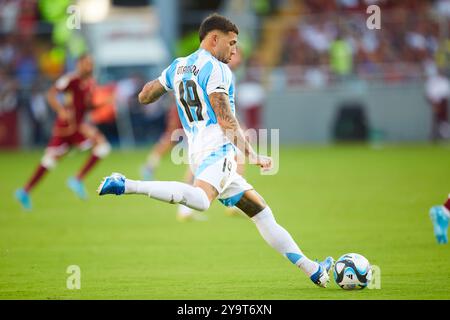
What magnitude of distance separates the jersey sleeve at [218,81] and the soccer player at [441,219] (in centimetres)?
387

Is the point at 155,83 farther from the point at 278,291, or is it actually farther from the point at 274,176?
the point at 274,176

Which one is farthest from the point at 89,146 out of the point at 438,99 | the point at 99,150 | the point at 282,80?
the point at 438,99

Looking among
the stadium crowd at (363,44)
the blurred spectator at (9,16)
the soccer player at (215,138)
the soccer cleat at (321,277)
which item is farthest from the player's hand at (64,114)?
the blurred spectator at (9,16)

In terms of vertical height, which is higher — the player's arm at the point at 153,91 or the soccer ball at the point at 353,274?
the player's arm at the point at 153,91

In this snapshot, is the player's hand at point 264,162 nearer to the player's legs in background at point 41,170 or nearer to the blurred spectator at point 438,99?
the player's legs in background at point 41,170

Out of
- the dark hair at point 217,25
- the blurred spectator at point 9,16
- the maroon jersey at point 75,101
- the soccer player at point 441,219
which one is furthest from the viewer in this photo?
the blurred spectator at point 9,16

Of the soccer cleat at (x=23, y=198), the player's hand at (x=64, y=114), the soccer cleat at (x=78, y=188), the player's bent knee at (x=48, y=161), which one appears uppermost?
the player's hand at (x=64, y=114)

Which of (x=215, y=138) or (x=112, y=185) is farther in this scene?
(x=215, y=138)

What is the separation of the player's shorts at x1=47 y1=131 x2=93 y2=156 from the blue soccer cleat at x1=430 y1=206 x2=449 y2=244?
8.12 meters

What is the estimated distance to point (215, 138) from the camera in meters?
8.75

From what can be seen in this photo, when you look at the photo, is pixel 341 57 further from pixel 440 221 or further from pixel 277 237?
pixel 277 237

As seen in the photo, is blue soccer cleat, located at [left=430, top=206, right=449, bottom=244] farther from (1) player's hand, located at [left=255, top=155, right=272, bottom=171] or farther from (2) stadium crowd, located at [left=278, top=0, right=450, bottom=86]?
(2) stadium crowd, located at [left=278, top=0, right=450, bottom=86]

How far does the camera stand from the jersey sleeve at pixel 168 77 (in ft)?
29.4

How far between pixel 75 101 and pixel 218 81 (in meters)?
9.82
